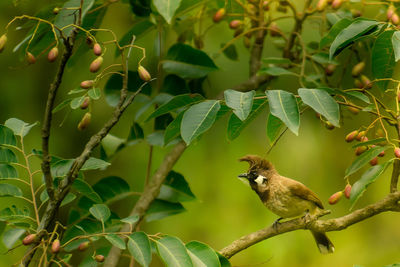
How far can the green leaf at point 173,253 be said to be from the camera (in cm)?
163

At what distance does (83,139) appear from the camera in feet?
9.89

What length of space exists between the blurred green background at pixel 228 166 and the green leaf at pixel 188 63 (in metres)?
0.45

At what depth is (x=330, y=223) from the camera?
5.94ft

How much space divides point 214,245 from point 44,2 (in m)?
1.39

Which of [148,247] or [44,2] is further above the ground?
[44,2]

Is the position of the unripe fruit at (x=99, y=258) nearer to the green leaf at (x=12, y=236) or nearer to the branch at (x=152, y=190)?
the green leaf at (x=12, y=236)

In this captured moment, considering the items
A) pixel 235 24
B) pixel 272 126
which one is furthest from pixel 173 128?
pixel 235 24

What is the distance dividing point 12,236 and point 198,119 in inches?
24.2

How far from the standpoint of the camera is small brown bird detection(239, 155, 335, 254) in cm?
223

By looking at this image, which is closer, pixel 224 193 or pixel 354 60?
pixel 354 60

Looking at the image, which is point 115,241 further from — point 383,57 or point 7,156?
point 383,57

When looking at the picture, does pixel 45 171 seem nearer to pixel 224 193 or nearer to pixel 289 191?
pixel 289 191

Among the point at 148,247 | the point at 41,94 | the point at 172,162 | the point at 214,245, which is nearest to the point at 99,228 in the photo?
the point at 172,162

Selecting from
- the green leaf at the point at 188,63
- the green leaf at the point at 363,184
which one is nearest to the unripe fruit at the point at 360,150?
the green leaf at the point at 363,184
